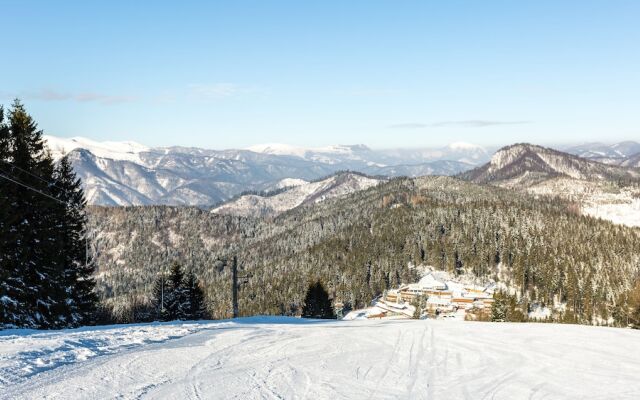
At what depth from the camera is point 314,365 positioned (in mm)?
13539

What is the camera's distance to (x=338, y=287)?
17088 centimetres

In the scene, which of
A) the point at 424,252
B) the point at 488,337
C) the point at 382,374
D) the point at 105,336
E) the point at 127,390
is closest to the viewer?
the point at 127,390

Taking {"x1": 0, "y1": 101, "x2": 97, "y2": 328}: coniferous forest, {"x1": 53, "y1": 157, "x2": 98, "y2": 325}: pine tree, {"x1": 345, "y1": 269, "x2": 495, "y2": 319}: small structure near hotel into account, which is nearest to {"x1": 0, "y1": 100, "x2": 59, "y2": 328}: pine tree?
{"x1": 0, "y1": 101, "x2": 97, "y2": 328}: coniferous forest

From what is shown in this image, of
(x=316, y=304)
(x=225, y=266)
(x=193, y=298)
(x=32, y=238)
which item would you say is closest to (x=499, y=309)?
(x=316, y=304)

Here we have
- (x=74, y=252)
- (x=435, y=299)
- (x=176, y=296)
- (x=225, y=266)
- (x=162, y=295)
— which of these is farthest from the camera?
(x=225, y=266)

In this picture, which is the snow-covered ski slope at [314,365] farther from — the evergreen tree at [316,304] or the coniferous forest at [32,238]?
the evergreen tree at [316,304]

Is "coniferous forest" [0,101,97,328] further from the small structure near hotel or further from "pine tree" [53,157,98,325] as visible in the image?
the small structure near hotel

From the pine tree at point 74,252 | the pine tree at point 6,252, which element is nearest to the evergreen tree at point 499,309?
the pine tree at point 74,252

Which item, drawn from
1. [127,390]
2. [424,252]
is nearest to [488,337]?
[127,390]

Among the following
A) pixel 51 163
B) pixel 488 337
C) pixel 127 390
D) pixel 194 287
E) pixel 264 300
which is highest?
pixel 51 163

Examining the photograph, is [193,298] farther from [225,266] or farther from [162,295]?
[225,266]

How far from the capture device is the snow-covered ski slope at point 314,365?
10.6m

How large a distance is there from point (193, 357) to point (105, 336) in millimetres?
4722

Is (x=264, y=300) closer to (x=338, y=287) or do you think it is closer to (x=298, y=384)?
(x=338, y=287)
